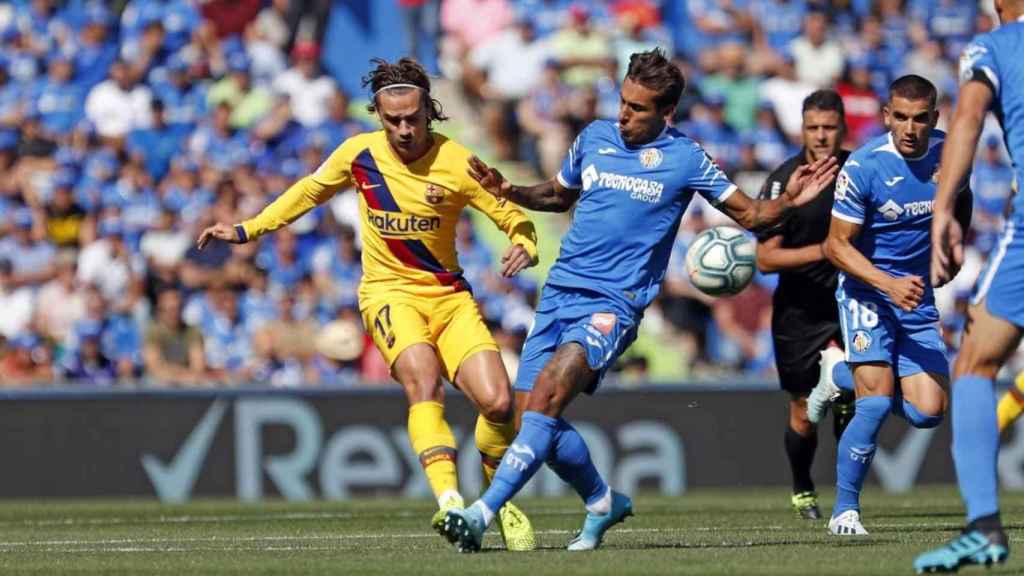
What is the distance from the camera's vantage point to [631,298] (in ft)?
31.9

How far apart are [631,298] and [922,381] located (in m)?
2.05

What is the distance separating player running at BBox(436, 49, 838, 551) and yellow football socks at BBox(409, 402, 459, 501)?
0.52 m

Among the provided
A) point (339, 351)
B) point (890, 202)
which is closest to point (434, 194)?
point (890, 202)

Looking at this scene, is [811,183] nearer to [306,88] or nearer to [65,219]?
[65,219]

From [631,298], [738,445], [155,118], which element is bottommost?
[738,445]

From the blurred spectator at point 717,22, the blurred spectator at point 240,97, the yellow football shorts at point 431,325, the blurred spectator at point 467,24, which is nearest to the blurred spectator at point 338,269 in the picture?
the blurred spectator at point 240,97

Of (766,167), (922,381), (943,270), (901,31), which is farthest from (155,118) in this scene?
(943,270)

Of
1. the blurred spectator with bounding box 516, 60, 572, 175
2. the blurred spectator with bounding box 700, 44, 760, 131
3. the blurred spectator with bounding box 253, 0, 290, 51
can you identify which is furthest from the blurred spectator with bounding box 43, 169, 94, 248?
the blurred spectator with bounding box 700, 44, 760, 131

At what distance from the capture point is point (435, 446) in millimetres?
9977

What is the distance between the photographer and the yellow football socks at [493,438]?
34.0 feet

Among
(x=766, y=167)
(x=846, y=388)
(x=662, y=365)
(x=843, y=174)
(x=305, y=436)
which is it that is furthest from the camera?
(x=766, y=167)

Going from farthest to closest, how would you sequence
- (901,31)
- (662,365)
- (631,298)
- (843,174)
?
(901,31) < (662,365) < (843,174) < (631,298)

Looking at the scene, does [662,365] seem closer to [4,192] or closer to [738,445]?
[738,445]

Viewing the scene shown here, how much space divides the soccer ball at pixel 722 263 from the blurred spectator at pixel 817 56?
34.2ft
